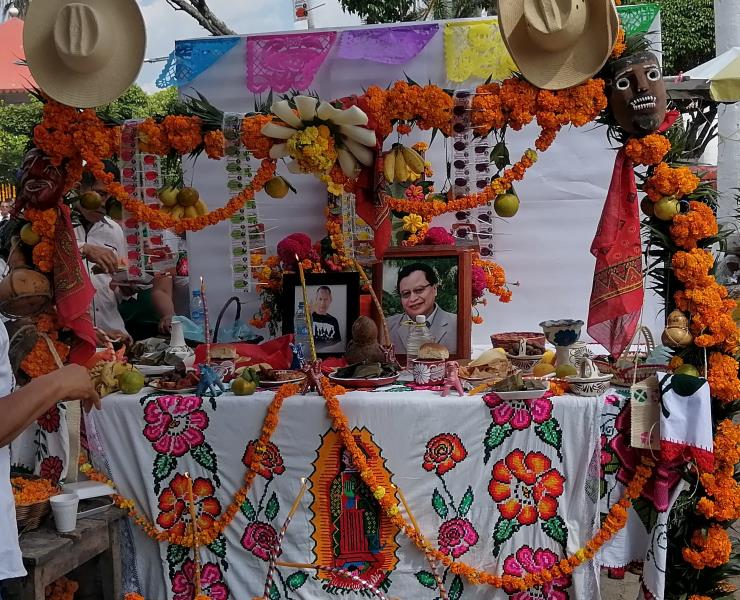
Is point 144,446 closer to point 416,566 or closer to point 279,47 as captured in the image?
point 416,566

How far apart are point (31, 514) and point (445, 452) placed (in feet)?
5.72

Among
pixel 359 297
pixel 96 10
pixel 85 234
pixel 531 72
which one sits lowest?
pixel 359 297

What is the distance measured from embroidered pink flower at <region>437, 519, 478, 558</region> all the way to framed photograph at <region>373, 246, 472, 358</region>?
0.99 m

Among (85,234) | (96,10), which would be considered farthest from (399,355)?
(85,234)

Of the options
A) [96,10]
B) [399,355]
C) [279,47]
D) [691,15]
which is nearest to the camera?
[96,10]

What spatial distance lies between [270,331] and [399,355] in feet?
4.53

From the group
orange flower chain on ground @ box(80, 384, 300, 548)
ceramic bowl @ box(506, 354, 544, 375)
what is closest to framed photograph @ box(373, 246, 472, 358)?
ceramic bowl @ box(506, 354, 544, 375)

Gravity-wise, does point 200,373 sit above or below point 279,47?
below

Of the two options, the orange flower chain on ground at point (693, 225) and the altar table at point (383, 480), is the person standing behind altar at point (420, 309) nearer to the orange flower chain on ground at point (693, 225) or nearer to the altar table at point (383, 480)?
the altar table at point (383, 480)

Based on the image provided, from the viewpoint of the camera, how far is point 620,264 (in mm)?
3635

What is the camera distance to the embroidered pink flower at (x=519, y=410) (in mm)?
3412

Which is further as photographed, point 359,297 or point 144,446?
point 359,297

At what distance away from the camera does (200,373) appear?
379cm

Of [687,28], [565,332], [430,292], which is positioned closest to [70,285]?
[430,292]
